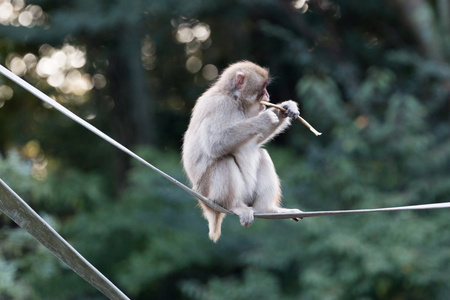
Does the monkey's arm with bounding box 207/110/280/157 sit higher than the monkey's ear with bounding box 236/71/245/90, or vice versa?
the monkey's ear with bounding box 236/71/245/90

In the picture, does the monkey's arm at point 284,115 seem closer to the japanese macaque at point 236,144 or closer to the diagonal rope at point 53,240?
the japanese macaque at point 236,144

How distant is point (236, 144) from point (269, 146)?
867 cm

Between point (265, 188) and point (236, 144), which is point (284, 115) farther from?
point (265, 188)

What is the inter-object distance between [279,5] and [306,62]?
1.30 m

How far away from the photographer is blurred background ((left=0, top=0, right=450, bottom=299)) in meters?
10.5

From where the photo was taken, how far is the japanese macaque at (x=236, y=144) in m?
4.45

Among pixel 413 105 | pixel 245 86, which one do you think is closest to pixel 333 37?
pixel 413 105

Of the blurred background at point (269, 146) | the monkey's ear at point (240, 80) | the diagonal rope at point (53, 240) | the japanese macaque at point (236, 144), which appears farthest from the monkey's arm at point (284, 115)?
the blurred background at point (269, 146)

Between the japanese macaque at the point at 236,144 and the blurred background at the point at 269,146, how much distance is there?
392 centimetres

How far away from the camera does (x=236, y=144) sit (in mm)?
4457

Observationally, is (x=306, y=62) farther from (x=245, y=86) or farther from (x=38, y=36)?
(x=245, y=86)

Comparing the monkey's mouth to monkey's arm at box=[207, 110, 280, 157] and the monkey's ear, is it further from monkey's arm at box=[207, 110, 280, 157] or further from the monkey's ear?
monkey's arm at box=[207, 110, 280, 157]

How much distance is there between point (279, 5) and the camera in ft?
41.5

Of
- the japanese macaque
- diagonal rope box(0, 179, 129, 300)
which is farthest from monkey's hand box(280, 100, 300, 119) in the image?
diagonal rope box(0, 179, 129, 300)
